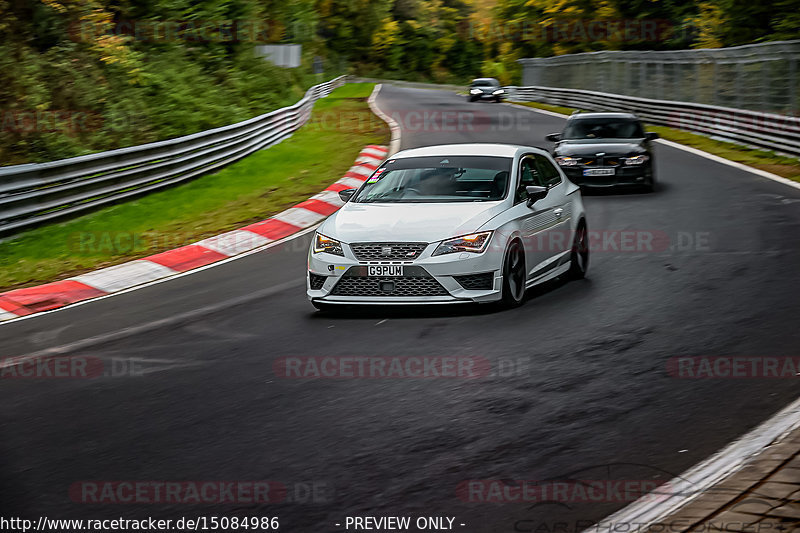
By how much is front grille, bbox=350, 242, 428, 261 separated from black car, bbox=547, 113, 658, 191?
10472 millimetres

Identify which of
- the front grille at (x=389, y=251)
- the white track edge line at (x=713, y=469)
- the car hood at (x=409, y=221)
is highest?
the car hood at (x=409, y=221)

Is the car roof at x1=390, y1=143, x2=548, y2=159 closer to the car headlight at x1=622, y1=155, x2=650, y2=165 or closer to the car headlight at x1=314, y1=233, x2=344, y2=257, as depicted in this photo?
the car headlight at x1=314, y1=233, x2=344, y2=257

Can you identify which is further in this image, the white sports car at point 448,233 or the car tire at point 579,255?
the car tire at point 579,255

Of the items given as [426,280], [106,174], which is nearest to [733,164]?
[106,174]

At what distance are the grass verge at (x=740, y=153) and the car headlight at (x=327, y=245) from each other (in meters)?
13.2

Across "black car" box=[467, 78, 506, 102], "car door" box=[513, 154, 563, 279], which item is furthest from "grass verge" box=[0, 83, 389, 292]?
"black car" box=[467, 78, 506, 102]

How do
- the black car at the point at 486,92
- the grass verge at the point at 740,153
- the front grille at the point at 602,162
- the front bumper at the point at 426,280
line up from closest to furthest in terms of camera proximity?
the front bumper at the point at 426,280 → the front grille at the point at 602,162 → the grass verge at the point at 740,153 → the black car at the point at 486,92

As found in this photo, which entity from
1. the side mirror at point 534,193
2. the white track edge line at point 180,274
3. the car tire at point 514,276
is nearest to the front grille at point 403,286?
the car tire at point 514,276

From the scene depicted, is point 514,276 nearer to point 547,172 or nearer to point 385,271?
point 385,271

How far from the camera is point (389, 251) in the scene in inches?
376

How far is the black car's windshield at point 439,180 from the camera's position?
1046cm

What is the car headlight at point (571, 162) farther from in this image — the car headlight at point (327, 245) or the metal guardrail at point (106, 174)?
the car headlight at point (327, 245)

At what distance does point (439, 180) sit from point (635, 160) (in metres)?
9.37

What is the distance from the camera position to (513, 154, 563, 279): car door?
10.3 meters
